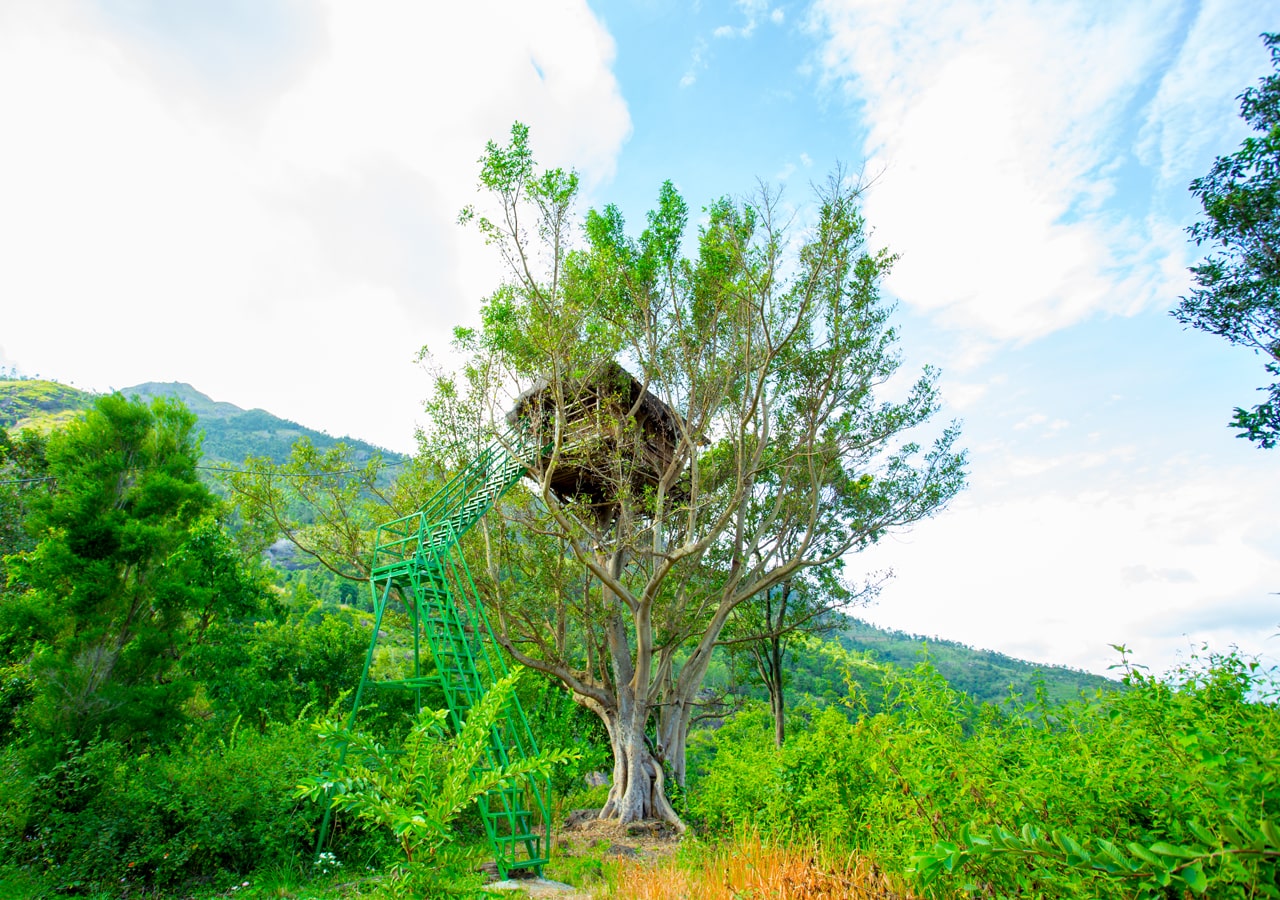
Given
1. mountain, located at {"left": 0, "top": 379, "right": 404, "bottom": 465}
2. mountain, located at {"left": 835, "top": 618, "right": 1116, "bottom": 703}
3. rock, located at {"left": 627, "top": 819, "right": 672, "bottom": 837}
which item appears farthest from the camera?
mountain, located at {"left": 0, "top": 379, "right": 404, "bottom": 465}

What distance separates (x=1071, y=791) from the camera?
3.27m

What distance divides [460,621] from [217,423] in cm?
16236

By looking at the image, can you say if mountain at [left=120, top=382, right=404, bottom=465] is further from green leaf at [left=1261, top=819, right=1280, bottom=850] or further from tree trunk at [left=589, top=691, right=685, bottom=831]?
green leaf at [left=1261, top=819, right=1280, bottom=850]

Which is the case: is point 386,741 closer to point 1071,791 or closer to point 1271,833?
point 1071,791

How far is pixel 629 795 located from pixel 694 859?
6.96m

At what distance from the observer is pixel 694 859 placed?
7.00 meters

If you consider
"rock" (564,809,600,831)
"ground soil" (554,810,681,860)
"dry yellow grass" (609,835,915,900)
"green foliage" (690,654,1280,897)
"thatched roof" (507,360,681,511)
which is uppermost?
"thatched roof" (507,360,681,511)

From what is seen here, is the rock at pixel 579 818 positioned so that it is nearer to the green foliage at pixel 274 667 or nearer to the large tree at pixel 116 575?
the green foliage at pixel 274 667

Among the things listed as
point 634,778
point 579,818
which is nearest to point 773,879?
point 634,778

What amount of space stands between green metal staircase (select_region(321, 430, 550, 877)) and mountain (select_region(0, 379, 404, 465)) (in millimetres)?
65032

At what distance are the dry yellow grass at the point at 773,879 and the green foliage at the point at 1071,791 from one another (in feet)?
0.72

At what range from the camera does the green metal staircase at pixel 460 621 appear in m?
8.76

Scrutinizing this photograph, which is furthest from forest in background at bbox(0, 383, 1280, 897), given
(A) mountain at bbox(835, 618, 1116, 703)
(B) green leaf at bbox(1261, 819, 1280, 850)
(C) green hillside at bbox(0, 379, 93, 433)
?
(C) green hillside at bbox(0, 379, 93, 433)

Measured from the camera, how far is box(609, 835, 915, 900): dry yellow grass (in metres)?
4.09
